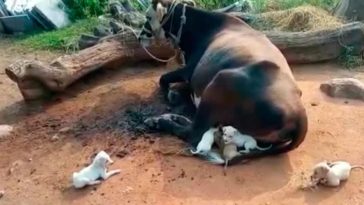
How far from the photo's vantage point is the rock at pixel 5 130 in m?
5.60

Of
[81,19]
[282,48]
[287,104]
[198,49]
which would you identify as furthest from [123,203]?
[81,19]

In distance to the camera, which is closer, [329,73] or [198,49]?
[198,49]

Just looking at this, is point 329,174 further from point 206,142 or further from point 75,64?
point 75,64

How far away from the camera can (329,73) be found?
694cm

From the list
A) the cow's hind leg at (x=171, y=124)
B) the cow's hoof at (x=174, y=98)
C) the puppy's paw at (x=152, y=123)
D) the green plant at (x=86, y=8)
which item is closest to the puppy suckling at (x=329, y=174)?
the cow's hind leg at (x=171, y=124)

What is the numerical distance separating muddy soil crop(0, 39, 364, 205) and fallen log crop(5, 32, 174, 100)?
0.17 m

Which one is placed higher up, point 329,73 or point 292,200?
point 292,200

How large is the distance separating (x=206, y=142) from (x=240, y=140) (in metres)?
0.27

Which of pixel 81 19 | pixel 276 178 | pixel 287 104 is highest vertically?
pixel 287 104

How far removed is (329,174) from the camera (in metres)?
4.45

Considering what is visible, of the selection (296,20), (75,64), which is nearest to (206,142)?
(75,64)

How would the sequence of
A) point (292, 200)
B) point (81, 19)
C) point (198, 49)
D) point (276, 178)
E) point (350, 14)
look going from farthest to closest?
point (81, 19) < point (350, 14) < point (198, 49) < point (276, 178) < point (292, 200)

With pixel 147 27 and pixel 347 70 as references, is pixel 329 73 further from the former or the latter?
pixel 147 27

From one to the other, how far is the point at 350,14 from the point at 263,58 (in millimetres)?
3151
